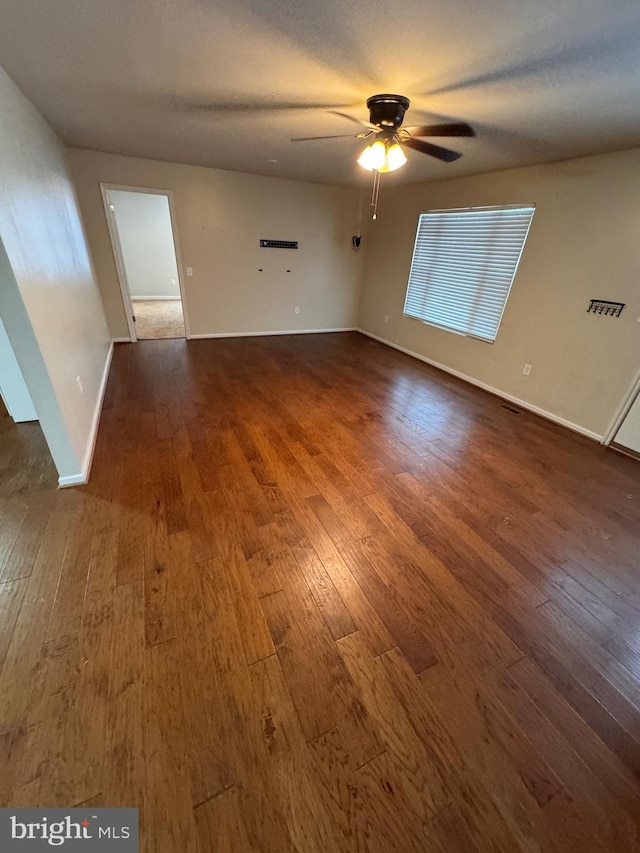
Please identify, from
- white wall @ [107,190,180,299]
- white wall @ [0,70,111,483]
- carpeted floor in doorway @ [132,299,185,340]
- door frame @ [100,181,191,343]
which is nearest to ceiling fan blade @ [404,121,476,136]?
white wall @ [0,70,111,483]

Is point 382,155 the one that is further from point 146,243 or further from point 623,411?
point 146,243

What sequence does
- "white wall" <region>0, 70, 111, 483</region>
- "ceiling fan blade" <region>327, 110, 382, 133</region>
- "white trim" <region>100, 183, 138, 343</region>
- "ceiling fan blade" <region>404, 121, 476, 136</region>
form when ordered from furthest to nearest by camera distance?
"white trim" <region>100, 183, 138, 343</region> → "ceiling fan blade" <region>327, 110, 382, 133</region> → "ceiling fan blade" <region>404, 121, 476, 136</region> → "white wall" <region>0, 70, 111, 483</region>

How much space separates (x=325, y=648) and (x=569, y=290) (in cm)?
377

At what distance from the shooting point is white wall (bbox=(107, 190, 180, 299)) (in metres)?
7.54

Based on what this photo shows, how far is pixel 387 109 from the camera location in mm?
2074

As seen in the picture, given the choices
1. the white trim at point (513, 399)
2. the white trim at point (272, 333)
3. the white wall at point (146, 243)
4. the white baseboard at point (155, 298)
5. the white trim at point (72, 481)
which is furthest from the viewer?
the white baseboard at point (155, 298)

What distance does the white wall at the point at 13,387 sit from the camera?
2564 mm

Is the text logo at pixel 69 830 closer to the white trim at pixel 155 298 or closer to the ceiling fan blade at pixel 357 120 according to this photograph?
the ceiling fan blade at pixel 357 120

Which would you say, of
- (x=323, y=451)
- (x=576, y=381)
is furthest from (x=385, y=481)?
(x=576, y=381)

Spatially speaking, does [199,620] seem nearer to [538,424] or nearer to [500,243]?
[538,424]

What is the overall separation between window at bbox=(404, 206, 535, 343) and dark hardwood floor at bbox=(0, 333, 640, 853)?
222cm

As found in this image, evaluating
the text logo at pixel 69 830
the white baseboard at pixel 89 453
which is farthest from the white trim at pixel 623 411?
the white baseboard at pixel 89 453

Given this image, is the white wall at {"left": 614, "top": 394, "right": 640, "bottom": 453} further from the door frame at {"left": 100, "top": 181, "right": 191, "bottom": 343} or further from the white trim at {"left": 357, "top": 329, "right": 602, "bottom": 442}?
the door frame at {"left": 100, "top": 181, "right": 191, "bottom": 343}

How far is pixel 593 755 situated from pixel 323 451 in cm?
206
